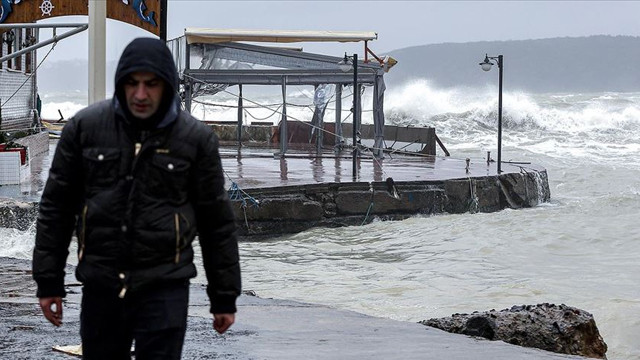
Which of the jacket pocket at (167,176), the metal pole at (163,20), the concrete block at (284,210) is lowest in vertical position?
the concrete block at (284,210)

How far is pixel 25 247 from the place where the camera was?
1570 cm

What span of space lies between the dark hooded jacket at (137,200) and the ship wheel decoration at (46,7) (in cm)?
1054

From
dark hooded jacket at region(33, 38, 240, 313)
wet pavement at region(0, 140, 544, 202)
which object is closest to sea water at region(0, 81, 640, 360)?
wet pavement at region(0, 140, 544, 202)

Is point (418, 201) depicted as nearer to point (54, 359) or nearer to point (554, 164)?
point (54, 359)

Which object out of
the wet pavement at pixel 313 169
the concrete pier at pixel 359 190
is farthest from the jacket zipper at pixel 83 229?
the concrete pier at pixel 359 190

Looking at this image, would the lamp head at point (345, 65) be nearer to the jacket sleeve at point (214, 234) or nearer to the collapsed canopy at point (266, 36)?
the collapsed canopy at point (266, 36)

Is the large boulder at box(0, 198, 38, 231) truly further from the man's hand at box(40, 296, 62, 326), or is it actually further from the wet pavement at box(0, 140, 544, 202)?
the man's hand at box(40, 296, 62, 326)

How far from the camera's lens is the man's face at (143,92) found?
13.4ft

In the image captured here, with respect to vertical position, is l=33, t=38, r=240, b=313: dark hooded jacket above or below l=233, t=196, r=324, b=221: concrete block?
above

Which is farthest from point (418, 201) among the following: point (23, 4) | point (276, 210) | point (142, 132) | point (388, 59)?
point (142, 132)

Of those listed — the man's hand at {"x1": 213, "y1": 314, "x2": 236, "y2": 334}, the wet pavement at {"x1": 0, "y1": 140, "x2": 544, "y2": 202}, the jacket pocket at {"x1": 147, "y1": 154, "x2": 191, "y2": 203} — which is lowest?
the wet pavement at {"x1": 0, "y1": 140, "x2": 544, "y2": 202}

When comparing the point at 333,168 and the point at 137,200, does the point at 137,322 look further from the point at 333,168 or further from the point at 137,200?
the point at 333,168

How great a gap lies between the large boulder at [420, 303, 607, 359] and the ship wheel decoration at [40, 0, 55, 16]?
766 cm

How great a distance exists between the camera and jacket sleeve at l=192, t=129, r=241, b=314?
165 inches
